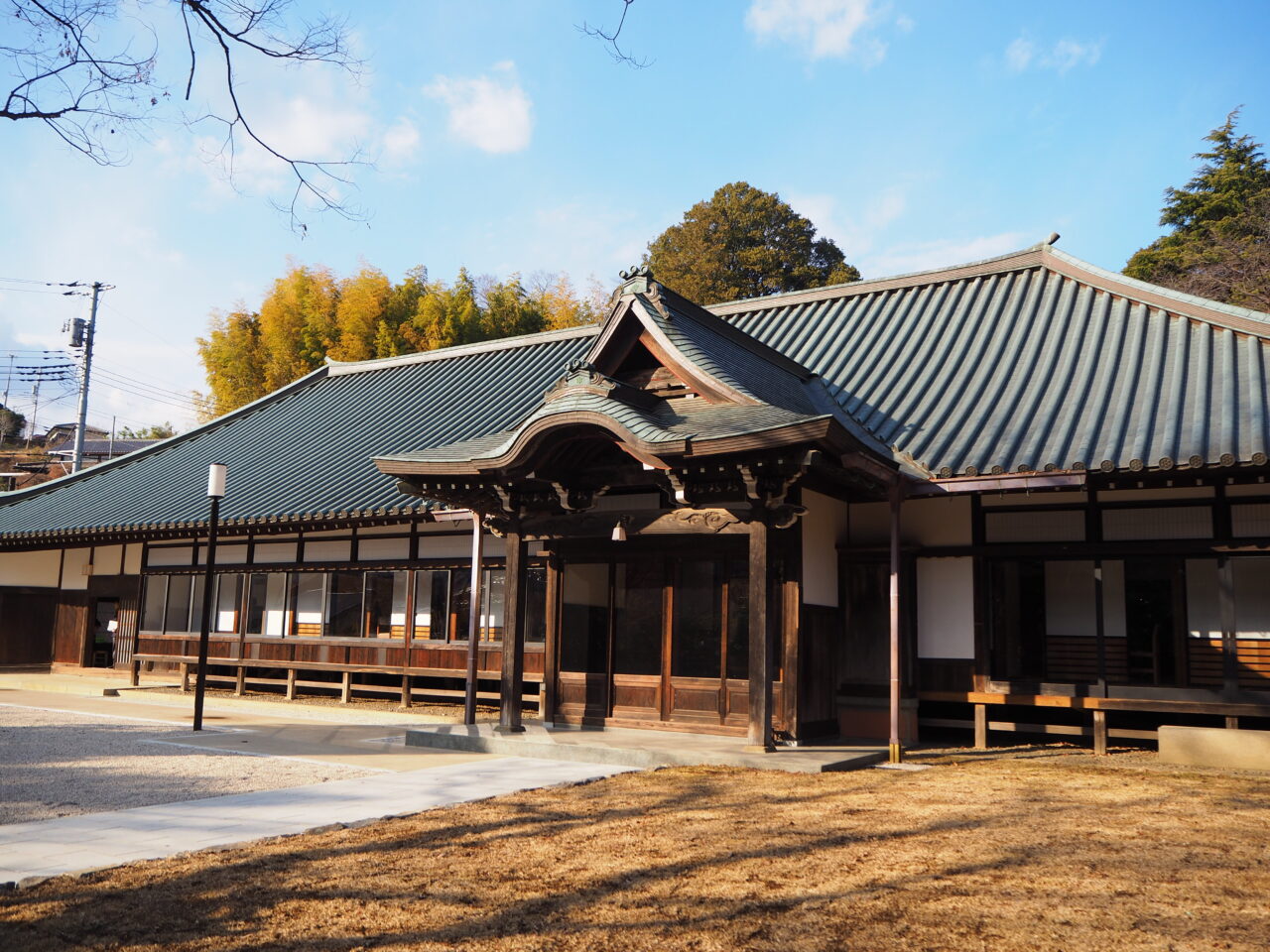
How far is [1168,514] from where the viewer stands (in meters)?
11.5

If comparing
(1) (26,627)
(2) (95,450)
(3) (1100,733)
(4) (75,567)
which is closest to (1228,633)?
(3) (1100,733)

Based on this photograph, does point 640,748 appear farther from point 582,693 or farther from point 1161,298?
point 1161,298

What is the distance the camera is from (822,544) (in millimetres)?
12445

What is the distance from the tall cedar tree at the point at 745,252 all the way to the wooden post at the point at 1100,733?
103 feet

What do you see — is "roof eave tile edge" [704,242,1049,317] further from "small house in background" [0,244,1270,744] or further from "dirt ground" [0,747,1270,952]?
"dirt ground" [0,747,1270,952]

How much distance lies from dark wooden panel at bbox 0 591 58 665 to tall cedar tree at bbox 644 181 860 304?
1034 inches

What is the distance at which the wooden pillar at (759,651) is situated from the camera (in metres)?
10.6

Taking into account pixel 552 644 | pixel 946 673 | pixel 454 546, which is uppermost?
pixel 454 546

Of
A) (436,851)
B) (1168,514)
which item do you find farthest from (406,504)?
(1168,514)

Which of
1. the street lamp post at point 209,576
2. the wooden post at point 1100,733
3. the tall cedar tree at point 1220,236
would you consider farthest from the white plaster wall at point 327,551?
the tall cedar tree at point 1220,236

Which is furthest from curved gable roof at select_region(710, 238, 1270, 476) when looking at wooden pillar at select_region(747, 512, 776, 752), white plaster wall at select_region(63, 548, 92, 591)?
white plaster wall at select_region(63, 548, 92, 591)

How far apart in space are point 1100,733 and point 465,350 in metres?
15.5

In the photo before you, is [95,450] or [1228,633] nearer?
[1228,633]

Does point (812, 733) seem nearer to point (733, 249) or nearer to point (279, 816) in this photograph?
point (279, 816)
